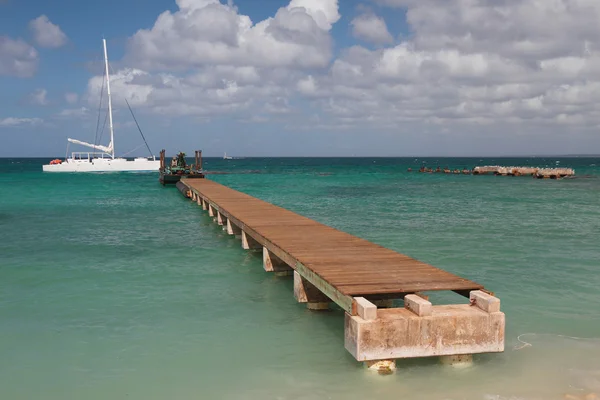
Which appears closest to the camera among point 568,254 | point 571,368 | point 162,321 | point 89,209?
point 571,368

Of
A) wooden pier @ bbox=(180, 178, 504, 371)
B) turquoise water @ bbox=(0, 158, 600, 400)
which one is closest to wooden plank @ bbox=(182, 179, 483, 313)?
wooden pier @ bbox=(180, 178, 504, 371)

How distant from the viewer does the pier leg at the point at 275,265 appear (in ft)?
41.7

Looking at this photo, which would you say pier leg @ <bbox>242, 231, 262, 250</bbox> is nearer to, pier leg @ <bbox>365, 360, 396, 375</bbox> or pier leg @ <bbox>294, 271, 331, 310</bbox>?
pier leg @ <bbox>294, 271, 331, 310</bbox>

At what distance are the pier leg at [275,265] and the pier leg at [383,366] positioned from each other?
5.91 metres

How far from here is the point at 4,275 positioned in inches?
506

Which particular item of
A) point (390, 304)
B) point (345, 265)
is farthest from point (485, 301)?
point (345, 265)

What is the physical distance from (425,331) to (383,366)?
0.71 meters

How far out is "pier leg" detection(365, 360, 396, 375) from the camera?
6809 mm

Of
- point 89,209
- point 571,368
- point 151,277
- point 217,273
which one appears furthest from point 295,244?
point 89,209

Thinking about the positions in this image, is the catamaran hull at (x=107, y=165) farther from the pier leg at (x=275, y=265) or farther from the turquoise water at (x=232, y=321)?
the pier leg at (x=275, y=265)

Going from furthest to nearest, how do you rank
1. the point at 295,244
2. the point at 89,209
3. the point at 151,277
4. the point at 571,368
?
the point at 89,209
the point at 151,277
the point at 295,244
the point at 571,368

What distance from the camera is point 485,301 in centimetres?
688

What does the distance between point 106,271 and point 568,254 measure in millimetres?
12498

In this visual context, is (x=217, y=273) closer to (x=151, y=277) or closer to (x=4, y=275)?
(x=151, y=277)
